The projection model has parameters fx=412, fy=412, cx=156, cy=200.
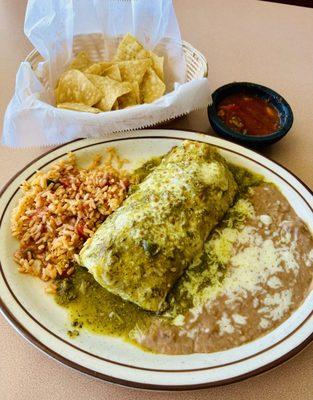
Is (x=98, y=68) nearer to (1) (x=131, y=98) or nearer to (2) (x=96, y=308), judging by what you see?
(1) (x=131, y=98)

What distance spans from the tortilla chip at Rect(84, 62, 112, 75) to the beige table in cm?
46

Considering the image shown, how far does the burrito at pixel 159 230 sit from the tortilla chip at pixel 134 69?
21.5 inches

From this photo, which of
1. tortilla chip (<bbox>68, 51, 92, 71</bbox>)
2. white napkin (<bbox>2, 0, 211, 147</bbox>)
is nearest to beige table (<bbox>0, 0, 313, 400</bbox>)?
white napkin (<bbox>2, 0, 211, 147</bbox>)

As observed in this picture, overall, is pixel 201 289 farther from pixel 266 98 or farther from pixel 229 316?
pixel 266 98

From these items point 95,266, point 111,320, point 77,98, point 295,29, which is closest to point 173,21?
point 77,98

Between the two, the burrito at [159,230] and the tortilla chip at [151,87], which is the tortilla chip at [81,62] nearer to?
the tortilla chip at [151,87]

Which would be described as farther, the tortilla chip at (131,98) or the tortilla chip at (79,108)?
the tortilla chip at (131,98)

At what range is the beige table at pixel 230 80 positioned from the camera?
1.33 meters

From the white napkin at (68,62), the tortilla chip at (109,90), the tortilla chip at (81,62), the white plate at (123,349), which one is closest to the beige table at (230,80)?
the white plate at (123,349)

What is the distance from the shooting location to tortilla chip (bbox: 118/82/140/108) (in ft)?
6.61

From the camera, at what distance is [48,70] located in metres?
2.06

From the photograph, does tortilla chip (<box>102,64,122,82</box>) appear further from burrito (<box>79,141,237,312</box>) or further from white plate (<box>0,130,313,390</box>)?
white plate (<box>0,130,313,390</box>)

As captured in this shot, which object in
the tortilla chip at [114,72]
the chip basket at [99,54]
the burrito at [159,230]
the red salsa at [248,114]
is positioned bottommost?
the burrito at [159,230]

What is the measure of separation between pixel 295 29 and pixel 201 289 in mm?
2128
